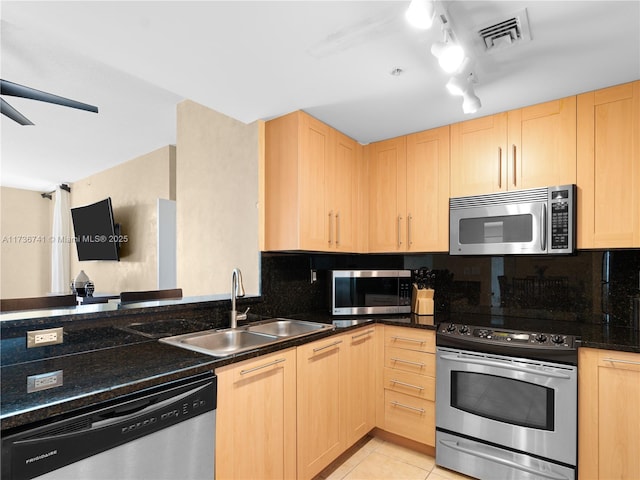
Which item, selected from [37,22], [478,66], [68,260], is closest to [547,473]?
[478,66]

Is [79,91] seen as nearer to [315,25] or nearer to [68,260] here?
[315,25]

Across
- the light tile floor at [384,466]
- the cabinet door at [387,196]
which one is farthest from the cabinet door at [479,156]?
the light tile floor at [384,466]

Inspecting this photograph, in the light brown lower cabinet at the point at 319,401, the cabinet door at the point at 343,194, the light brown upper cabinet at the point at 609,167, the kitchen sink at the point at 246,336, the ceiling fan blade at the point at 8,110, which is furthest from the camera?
the cabinet door at the point at 343,194

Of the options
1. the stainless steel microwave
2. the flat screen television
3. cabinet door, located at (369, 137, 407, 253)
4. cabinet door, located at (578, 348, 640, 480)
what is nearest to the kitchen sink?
the stainless steel microwave

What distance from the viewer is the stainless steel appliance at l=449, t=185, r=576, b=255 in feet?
6.87

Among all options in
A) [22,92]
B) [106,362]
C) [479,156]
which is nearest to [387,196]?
[479,156]

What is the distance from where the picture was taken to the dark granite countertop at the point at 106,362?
3.37 feet

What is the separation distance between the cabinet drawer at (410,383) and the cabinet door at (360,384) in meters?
0.11

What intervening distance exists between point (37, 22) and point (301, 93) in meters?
1.22

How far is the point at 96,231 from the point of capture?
4289 millimetres

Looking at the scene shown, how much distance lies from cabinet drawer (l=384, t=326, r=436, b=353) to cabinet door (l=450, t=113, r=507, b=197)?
1.04 m

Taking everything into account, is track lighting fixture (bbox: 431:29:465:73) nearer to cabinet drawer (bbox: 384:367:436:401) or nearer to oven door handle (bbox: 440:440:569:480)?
cabinet drawer (bbox: 384:367:436:401)

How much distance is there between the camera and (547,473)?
185 cm

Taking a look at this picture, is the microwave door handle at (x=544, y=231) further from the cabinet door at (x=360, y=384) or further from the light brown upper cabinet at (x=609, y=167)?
the cabinet door at (x=360, y=384)
